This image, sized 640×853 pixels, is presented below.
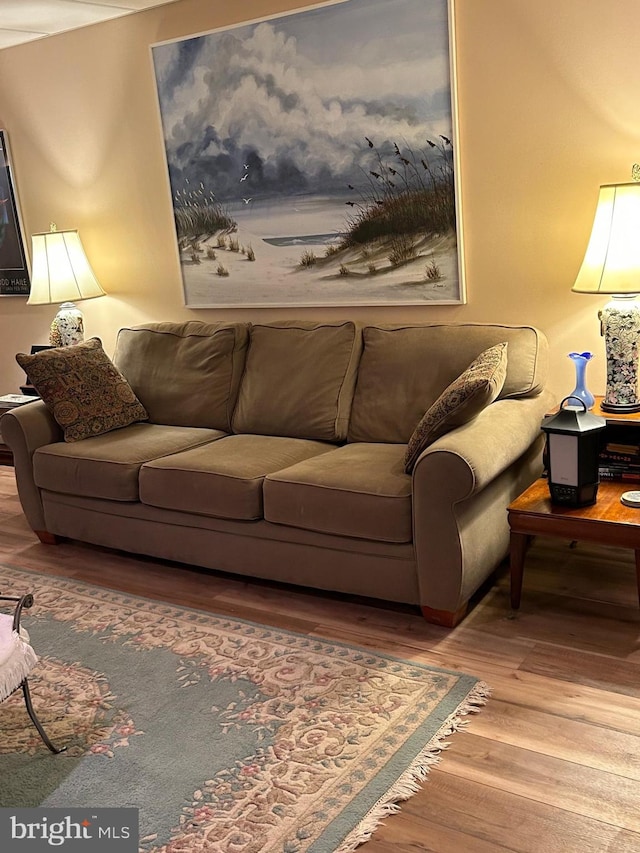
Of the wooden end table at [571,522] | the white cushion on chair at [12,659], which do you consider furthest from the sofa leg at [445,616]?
the white cushion on chair at [12,659]

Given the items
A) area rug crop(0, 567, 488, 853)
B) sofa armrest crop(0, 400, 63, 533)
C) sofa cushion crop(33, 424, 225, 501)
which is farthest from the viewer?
sofa armrest crop(0, 400, 63, 533)

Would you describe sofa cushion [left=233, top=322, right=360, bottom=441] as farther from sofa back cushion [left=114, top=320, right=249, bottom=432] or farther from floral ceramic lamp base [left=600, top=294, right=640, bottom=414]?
floral ceramic lamp base [left=600, top=294, right=640, bottom=414]

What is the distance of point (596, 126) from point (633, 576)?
1710 mm

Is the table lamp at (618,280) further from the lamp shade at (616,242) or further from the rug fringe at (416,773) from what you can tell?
the rug fringe at (416,773)

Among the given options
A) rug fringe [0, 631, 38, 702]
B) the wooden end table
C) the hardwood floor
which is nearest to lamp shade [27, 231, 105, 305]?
the hardwood floor

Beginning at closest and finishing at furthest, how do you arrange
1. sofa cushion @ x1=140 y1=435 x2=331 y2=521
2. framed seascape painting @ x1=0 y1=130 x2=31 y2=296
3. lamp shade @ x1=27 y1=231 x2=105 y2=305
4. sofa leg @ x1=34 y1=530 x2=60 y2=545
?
sofa cushion @ x1=140 y1=435 x2=331 y2=521 → sofa leg @ x1=34 y1=530 x2=60 y2=545 → lamp shade @ x1=27 y1=231 x2=105 y2=305 → framed seascape painting @ x1=0 y1=130 x2=31 y2=296

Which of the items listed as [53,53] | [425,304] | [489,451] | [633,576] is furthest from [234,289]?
[633,576]

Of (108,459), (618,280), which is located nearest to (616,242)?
(618,280)

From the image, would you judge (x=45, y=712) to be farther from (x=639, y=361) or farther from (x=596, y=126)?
(x=596, y=126)

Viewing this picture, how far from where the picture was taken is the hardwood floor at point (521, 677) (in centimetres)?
196

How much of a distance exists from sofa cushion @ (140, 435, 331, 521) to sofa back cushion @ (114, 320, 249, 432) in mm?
434

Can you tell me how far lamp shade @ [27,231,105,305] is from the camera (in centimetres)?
462

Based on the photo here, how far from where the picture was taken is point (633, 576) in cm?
310

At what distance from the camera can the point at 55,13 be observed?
4227mm
